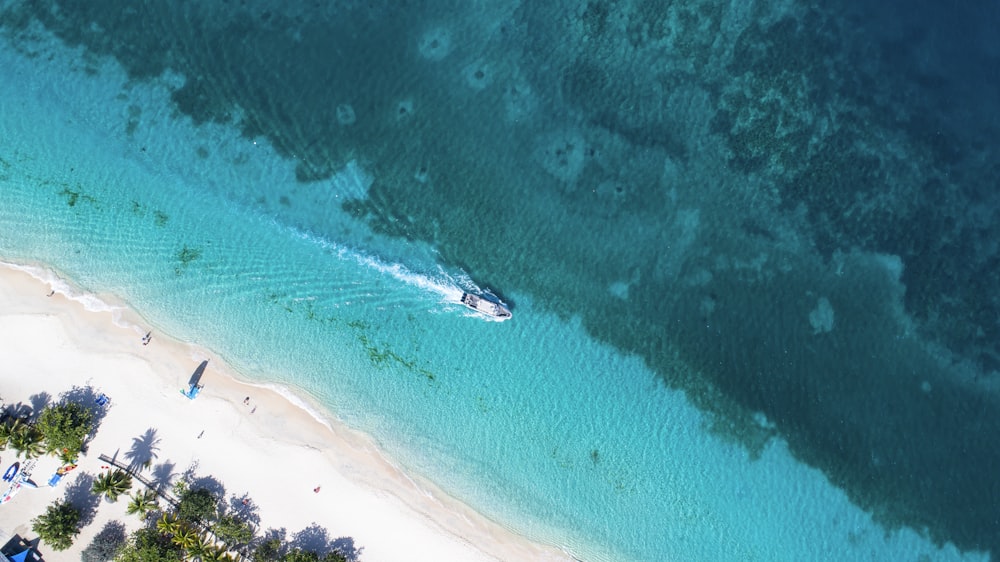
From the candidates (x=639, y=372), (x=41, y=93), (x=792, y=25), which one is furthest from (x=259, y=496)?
(x=792, y=25)

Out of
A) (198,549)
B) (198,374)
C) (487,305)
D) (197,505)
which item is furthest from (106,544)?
(487,305)

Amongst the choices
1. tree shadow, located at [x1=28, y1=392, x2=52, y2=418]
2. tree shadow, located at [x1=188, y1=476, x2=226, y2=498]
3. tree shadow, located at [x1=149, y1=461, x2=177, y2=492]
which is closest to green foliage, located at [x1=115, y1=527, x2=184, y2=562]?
tree shadow, located at [x1=149, y1=461, x2=177, y2=492]

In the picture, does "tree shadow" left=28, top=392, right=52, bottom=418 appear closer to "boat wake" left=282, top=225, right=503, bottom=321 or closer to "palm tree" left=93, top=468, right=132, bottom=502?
"palm tree" left=93, top=468, right=132, bottom=502

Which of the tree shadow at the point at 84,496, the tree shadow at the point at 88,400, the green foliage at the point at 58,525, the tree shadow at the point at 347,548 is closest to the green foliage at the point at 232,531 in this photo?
the tree shadow at the point at 347,548

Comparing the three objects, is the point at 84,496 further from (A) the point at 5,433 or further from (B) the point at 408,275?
(B) the point at 408,275

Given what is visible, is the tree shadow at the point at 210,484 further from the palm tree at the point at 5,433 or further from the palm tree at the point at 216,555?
the palm tree at the point at 5,433

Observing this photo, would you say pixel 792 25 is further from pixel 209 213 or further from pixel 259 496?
pixel 259 496

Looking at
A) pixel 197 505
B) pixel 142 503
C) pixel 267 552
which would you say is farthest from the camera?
pixel 267 552
